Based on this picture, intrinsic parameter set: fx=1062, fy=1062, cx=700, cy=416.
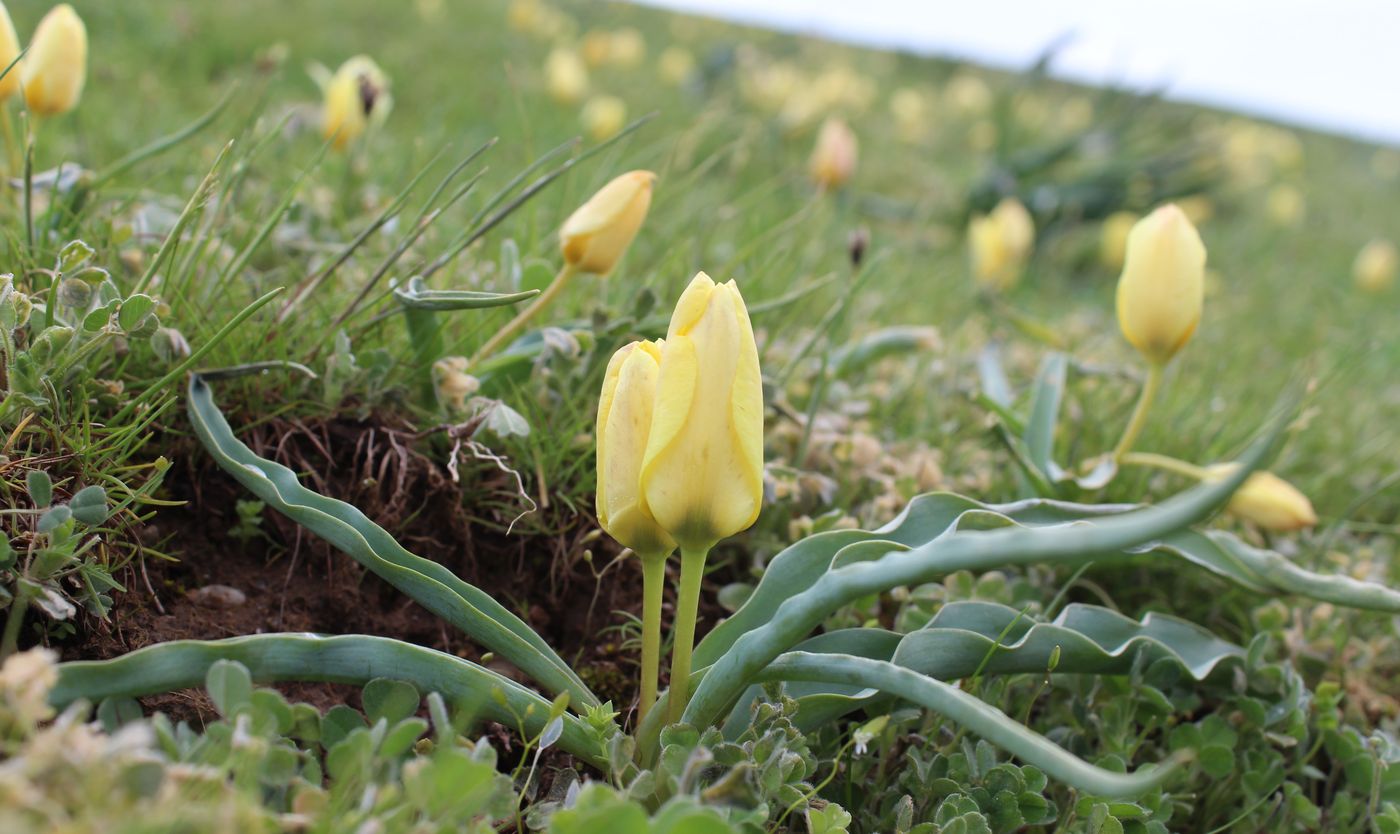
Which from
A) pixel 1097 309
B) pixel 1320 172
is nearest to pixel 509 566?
pixel 1097 309

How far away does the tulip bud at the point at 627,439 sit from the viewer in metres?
0.79

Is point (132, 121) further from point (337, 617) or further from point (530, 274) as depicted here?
point (337, 617)

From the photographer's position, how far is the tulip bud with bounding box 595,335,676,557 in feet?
2.59

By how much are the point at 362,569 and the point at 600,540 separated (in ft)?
0.92

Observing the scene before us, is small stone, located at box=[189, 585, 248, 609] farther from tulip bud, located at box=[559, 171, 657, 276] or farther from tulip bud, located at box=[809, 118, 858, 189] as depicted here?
tulip bud, located at box=[809, 118, 858, 189]

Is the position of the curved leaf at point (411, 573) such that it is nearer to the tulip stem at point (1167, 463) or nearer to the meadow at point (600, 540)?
the meadow at point (600, 540)

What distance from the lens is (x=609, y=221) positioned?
124cm

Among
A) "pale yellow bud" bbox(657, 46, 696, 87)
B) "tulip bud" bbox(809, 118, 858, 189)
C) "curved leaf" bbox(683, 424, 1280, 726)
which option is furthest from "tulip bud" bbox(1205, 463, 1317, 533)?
"pale yellow bud" bbox(657, 46, 696, 87)

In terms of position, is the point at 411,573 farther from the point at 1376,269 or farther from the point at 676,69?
the point at 676,69

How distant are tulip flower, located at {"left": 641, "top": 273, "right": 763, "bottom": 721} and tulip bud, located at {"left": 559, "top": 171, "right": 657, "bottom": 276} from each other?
1.63 ft

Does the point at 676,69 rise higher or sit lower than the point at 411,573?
higher

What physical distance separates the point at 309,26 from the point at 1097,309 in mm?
3311

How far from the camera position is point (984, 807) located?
942 mm

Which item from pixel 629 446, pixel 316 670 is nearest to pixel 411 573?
pixel 316 670
